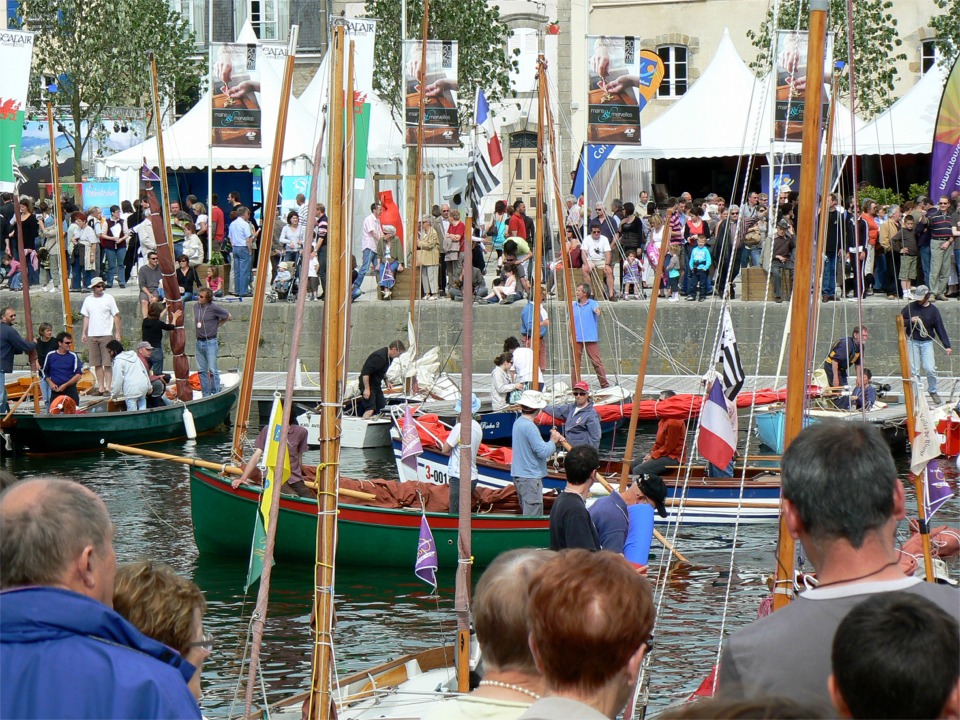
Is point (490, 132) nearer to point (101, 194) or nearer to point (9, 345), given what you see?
point (9, 345)

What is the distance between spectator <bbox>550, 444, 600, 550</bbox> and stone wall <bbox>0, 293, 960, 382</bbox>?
14.6 meters

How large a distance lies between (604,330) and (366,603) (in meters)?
12.7

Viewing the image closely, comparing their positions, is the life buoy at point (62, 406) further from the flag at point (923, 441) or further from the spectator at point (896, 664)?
the spectator at point (896, 664)

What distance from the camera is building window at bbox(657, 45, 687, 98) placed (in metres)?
37.8

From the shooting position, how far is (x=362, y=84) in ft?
74.2

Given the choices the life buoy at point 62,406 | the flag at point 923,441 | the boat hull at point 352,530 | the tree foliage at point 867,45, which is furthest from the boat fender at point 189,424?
the tree foliage at point 867,45

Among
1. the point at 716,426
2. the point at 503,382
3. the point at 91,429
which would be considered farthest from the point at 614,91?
the point at 716,426

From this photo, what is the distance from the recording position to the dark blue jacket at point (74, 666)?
2785 mm

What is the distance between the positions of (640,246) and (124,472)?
420 inches

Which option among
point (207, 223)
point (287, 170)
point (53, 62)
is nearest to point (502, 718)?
point (207, 223)

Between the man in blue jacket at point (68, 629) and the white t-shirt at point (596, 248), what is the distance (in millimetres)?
21906

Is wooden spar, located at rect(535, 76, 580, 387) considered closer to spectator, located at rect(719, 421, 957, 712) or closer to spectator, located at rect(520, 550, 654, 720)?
spectator, located at rect(719, 421, 957, 712)

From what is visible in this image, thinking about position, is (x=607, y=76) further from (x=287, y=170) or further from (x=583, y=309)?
(x=287, y=170)

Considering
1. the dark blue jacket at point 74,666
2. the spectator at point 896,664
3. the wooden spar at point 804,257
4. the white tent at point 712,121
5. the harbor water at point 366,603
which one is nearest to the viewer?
the spectator at point 896,664
